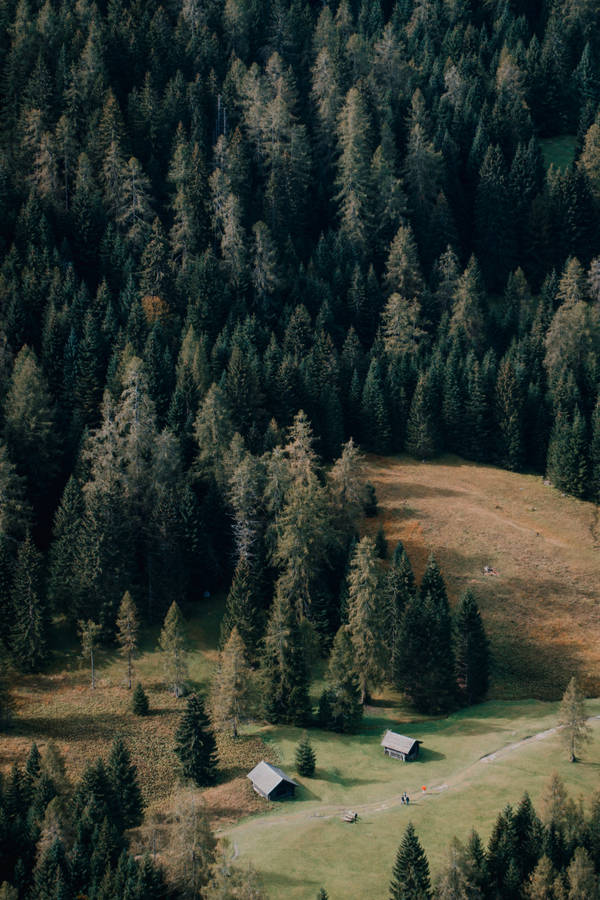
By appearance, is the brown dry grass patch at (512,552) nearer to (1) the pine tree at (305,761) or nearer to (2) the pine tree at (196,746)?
(1) the pine tree at (305,761)

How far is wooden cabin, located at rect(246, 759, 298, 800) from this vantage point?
65.0m

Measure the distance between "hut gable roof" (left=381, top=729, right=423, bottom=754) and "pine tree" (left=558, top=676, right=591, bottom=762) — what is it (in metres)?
10.9

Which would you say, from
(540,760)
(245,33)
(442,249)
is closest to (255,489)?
(540,760)

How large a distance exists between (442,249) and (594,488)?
49.5 metres

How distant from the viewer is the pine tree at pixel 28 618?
262 ft

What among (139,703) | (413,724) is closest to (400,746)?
(413,724)

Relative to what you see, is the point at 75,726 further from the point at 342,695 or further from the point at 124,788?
the point at 342,695

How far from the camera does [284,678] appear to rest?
248ft

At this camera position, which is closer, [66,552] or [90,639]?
[90,639]

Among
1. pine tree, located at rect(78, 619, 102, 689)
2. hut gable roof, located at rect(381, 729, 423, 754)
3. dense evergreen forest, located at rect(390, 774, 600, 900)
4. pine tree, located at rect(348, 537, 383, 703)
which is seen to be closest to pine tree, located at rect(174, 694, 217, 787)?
hut gable roof, located at rect(381, 729, 423, 754)

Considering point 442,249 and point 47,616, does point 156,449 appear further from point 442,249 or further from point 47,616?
point 442,249

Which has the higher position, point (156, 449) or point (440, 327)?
point (440, 327)

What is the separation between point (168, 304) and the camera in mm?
117000

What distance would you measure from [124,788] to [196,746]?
6604mm
